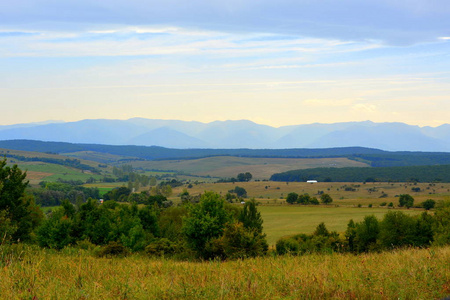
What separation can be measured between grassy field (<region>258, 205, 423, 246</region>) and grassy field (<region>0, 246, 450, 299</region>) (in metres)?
55.2

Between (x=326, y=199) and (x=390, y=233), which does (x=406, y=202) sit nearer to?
(x=326, y=199)

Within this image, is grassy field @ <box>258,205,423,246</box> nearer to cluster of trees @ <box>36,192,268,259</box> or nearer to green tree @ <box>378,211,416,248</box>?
cluster of trees @ <box>36,192,268,259</box>

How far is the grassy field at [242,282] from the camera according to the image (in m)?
9.20

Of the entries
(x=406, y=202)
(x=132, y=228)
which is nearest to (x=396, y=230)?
(x=132, y=228)

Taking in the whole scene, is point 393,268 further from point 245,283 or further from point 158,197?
point 158,197

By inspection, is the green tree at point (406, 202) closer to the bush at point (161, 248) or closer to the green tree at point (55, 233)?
the bush at point (161, 248)

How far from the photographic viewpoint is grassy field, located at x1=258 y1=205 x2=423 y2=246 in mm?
74500

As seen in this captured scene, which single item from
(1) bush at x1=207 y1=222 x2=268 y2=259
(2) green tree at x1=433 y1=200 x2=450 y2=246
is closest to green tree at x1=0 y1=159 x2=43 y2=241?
(1) bush at x1=207 y1=222 x2=268 y2=259

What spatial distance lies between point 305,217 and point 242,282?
82.5 m

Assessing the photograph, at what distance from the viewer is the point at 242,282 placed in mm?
10094

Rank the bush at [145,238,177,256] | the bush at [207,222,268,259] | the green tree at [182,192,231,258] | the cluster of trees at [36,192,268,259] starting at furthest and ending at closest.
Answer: the green tree at [182,192,231,258], the bush at [145,238,177,256], the cluster of trees at [36,192,268,259], the bush at [207,222,268,259]

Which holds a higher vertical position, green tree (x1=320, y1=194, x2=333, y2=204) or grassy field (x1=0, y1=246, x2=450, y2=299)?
grassy field (x1=0, y1=246, x2=450, y2=299)

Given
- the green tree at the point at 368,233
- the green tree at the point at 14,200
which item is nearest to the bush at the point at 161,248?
the green tree at the point at 14,200

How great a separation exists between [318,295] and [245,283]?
5.59 feet
